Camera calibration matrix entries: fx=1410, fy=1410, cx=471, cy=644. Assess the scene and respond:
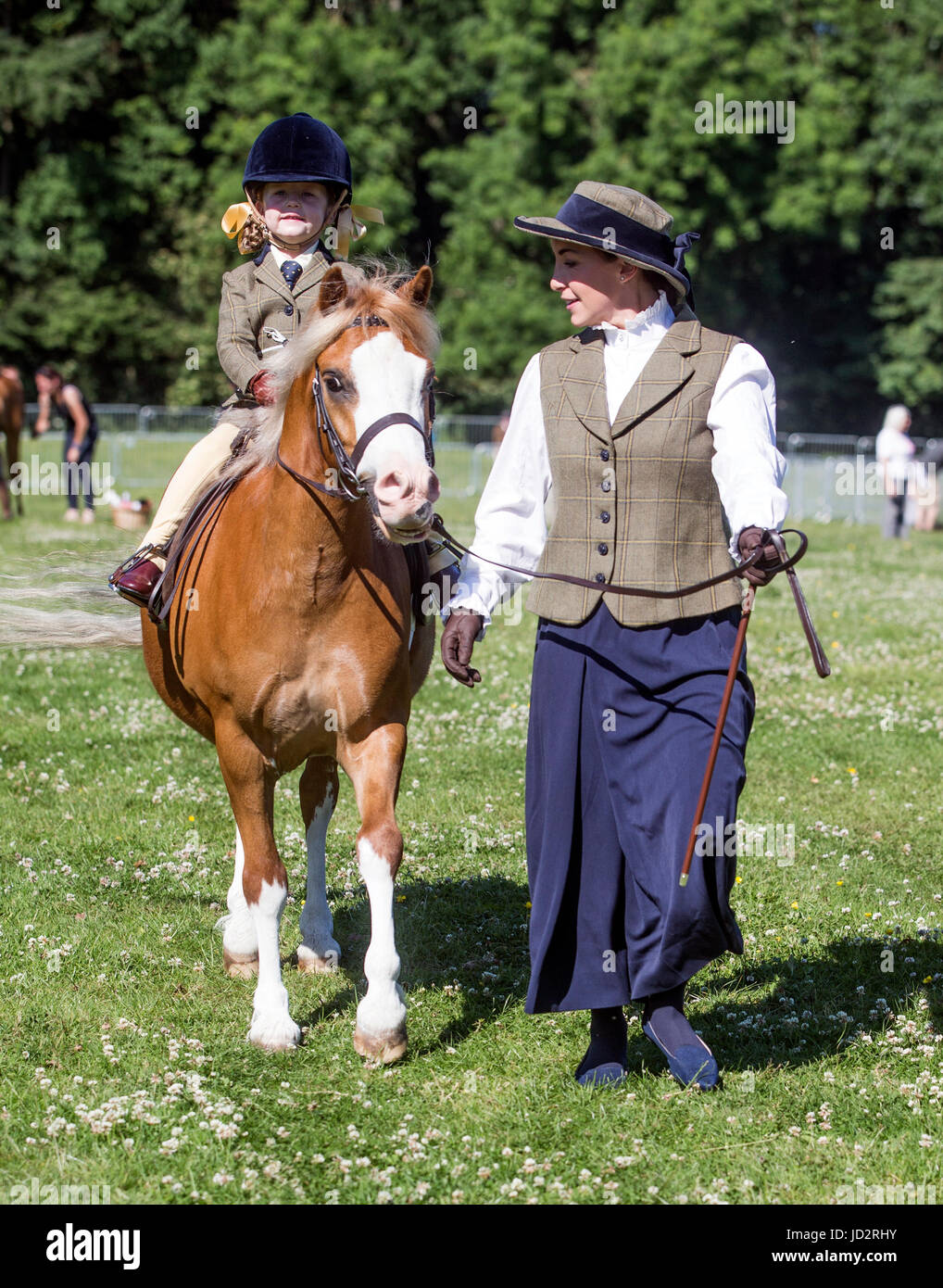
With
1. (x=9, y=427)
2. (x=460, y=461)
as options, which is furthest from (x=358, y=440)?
(x=460, y=461)

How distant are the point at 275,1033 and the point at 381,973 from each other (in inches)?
19.6

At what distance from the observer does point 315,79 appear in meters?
44.3

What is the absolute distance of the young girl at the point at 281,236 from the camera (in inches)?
219

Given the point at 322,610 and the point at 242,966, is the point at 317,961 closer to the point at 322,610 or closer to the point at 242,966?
the point at 242,966

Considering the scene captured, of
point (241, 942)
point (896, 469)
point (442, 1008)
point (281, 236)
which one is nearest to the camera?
point (442, 1008)

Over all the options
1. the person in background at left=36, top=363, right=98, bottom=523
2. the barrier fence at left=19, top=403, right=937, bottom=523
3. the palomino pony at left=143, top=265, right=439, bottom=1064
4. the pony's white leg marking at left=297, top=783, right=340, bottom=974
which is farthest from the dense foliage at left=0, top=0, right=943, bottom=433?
the palomino pony at left=143, top=265, right=439, bottom=1064

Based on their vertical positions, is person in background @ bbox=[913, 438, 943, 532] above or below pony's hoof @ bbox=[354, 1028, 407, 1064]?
above

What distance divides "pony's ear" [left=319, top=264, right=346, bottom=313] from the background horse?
17.9 m

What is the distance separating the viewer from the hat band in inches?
179

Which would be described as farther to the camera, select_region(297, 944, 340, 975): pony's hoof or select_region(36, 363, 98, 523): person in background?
select_region(36, 363, 98, 523): person in background

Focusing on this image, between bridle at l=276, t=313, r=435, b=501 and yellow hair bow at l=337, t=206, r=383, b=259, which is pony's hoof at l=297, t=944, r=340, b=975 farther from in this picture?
yellow hair bow at l=337, t=206, r=383, b=259

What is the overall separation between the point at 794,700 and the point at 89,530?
11.6 m

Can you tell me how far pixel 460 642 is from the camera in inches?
185
